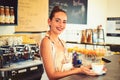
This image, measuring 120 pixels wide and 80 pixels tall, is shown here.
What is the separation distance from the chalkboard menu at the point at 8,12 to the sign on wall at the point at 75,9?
4.74ft

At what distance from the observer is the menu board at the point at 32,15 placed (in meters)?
3.87

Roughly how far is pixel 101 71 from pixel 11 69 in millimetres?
1400

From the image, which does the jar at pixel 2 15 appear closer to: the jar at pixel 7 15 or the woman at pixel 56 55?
the jar at pixel 7 15

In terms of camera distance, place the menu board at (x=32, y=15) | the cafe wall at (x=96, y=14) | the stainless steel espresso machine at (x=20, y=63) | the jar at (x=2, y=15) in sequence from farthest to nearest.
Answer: the cafe wall at (x=96, y=14) → the menu board at (x=32, y=15) → the jar at (x=2, y=15) → the stainless steel espresso machine at (x=20, y=63)

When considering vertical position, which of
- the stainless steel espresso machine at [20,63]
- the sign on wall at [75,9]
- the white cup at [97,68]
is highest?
the sign on wall at [75,9]

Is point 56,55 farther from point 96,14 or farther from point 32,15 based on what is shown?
point 96,14

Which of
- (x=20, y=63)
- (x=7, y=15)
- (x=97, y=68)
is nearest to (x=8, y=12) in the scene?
(x=7, y=15)

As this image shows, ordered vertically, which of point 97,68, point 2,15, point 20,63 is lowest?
point 20,63

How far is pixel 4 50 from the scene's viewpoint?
112 inches

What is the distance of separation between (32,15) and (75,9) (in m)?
1.56

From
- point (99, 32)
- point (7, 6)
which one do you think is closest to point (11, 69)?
point (7, 6)

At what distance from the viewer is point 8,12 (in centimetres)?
323

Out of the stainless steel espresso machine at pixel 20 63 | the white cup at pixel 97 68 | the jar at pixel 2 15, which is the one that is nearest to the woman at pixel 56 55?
the white cup at pixel 97 68

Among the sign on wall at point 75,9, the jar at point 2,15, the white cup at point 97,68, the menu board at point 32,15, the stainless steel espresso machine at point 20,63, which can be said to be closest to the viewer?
the white cup at point 97,68
